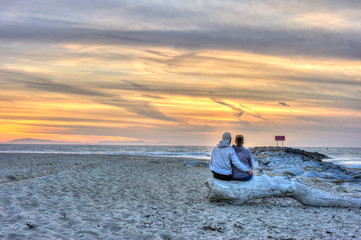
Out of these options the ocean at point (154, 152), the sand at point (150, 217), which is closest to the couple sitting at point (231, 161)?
the sand at point (150, 217)

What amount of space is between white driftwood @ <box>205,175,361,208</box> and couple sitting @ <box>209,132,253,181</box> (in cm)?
26

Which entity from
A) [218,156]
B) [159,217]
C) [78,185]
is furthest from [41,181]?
[218,156]

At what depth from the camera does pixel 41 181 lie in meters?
14.1

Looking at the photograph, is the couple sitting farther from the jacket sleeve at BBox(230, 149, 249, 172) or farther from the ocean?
the ocean

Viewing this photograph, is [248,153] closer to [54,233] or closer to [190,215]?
[190,215]

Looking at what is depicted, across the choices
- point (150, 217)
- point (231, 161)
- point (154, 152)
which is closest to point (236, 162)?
point (231, 161)

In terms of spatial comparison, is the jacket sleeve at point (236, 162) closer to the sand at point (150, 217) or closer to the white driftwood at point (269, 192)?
the white driftwood at point (269, 192)

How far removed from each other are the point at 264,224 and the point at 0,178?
1375 cm

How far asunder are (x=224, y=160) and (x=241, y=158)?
2.19 feet

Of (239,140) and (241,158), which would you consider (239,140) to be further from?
(241,158)

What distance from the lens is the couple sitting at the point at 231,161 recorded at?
429 inches

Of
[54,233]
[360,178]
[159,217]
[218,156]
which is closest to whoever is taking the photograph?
[54,233]

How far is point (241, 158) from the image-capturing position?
37.0 feet

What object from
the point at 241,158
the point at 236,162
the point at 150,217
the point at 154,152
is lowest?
the point at 154,152
